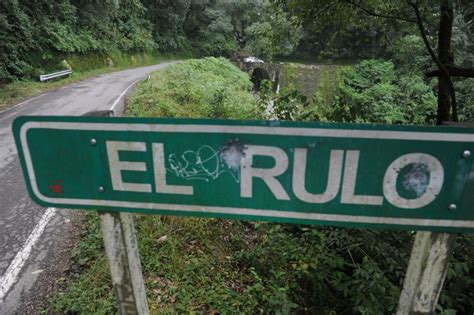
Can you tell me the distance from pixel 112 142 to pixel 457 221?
3.72 feet

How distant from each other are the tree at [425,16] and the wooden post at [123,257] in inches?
Answer: 110

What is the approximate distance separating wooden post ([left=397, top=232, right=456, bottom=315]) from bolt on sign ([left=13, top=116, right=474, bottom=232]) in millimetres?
57

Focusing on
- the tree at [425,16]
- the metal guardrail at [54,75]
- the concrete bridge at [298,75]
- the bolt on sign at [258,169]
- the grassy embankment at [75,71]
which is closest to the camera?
the bolt on sign at [258,169]

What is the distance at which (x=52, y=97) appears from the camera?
1006 centimetres

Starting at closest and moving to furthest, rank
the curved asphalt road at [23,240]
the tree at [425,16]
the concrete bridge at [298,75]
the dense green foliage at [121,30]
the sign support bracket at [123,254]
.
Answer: the sign support bracket at [123,254] < the curved asphalt road at [23,240] < the tree at [425,16] < the dense green foliage at [121,30] < the concrete bridge at [298,75]

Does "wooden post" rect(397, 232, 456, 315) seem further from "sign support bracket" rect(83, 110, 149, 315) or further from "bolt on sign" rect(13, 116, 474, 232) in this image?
"sign support bracket" rect(83, 110, 149, 315)

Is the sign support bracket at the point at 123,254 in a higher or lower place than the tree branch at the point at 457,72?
lower

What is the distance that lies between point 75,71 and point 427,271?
60.4 feet

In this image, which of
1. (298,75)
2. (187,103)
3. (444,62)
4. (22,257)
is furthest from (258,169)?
(298,75)

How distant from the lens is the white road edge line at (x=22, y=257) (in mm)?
2749

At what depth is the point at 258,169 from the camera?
101 centimetres

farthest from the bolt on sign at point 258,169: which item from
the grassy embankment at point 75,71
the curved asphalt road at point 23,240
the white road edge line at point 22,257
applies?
the grassy embankment at point 75,71

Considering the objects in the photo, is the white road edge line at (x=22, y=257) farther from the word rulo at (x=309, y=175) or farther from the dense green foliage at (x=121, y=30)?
the dense green foliage at (x=121, y=30)

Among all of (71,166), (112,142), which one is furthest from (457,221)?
(71,166)
